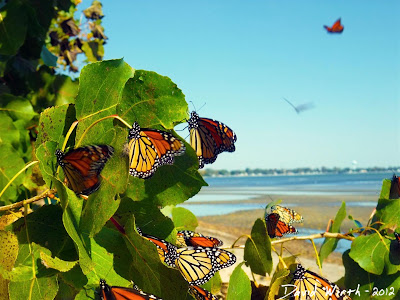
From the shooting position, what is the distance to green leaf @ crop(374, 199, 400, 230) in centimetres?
125

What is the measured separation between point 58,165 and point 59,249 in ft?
0.49

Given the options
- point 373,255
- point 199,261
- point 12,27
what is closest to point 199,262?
point 199,261

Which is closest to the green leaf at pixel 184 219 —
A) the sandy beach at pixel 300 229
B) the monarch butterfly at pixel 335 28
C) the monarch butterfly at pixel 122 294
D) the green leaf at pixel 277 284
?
the green leaf at pixel 277 284

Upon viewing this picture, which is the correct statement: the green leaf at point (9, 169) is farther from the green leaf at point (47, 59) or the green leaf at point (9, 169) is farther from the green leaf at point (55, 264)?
the green leaf at point (47, 59)

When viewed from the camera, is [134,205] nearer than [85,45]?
Yes

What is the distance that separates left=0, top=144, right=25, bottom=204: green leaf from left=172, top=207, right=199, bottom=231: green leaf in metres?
0.43

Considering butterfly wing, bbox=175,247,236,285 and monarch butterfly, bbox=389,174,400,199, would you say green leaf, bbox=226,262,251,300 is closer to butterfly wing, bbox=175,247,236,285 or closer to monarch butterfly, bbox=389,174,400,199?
butterfly wing, bbox=175,247,236,285

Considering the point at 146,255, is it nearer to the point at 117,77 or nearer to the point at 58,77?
the point at 117,77

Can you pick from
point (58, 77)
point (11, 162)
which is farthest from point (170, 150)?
point (58, 77)

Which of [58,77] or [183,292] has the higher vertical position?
[58,77]

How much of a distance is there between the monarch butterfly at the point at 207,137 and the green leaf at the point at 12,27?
0.75 meters

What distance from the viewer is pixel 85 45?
144 inches

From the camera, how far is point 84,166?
2.20 feet

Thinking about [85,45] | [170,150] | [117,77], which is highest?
[85,45]
